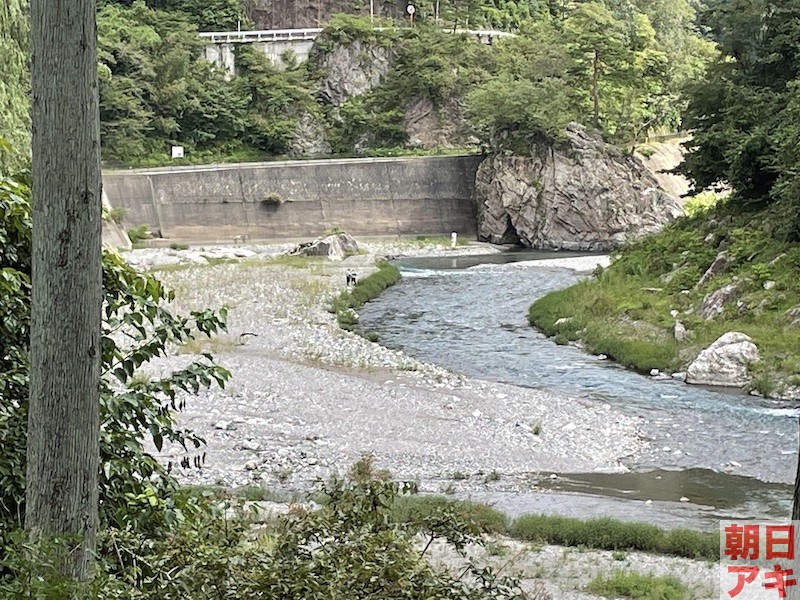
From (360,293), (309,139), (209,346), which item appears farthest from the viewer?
(309,139)

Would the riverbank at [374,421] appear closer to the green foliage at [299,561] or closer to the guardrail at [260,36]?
the green foliage at [299,561]

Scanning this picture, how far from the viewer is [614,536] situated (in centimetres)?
1048

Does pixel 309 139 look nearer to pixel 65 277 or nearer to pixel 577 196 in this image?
pixel 577 196

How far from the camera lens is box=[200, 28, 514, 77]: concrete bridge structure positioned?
193 ft

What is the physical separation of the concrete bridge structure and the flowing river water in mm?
31757

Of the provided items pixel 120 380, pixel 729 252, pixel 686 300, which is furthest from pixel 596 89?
pixel 120 380

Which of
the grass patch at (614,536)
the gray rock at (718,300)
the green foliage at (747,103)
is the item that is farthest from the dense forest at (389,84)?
the grass patch at (614,536)

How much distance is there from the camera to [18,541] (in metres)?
3.27

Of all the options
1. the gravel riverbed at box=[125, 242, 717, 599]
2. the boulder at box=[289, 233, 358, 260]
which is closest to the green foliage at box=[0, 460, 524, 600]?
the gravel riverbed at box=[125, 242, 717, 599]

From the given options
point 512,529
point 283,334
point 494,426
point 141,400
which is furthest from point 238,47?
point 141,400

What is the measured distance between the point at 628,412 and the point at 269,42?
1888 inches

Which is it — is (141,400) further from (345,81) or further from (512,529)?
(345,81)

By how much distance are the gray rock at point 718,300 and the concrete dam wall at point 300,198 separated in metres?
27.8

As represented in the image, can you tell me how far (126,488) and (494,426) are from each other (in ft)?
37.5
